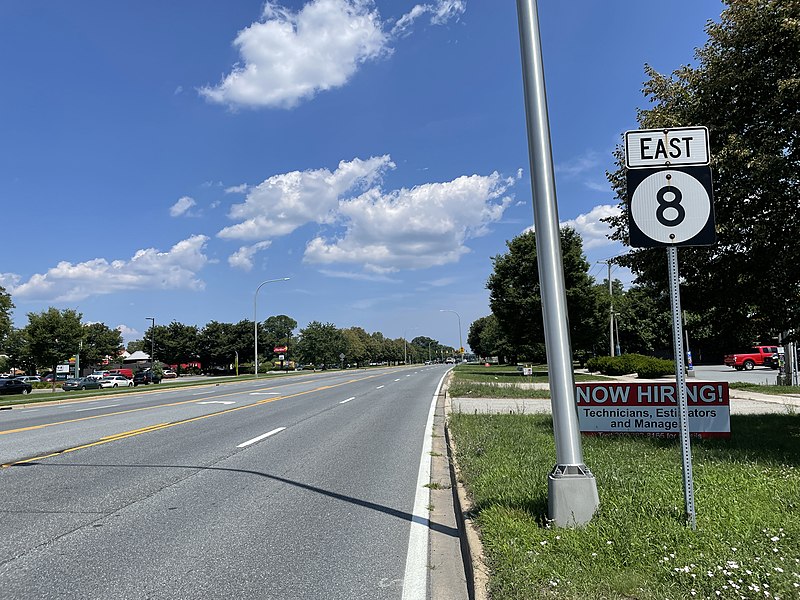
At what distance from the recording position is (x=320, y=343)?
322 ft

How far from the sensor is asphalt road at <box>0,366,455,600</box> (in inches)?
168

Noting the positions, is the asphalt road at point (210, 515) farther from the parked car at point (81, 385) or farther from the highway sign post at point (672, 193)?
the parked car at point (81, 385)

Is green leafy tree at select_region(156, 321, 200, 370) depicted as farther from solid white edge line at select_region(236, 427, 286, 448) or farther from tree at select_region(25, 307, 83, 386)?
solid white edge line at select_region(236, 427, 286, 448)

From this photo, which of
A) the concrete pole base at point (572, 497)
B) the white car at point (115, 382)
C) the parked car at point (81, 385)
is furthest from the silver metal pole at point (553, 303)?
the white car at point (115, 382)

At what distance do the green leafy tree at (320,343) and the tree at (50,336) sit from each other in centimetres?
5110

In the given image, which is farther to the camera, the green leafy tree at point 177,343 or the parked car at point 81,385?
the green leafy tree at point 177,343

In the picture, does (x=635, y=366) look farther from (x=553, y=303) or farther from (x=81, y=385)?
(x=81, y=385)

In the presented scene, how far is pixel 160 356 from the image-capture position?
97.4 meters

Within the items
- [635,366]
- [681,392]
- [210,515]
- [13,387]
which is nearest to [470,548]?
[681,392]

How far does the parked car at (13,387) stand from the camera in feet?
130

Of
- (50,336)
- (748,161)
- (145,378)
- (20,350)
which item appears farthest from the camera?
(145,378)

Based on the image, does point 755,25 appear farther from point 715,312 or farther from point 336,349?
point 336,349

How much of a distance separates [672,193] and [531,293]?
3336 cm

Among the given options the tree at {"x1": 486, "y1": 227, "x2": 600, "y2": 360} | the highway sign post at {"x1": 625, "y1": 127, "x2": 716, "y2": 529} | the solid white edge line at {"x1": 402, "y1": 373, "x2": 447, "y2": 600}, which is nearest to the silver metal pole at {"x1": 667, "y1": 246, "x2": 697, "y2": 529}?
the highway sign post at {"x1": 625, "y1": 127, "x2": 716, "y2": 529}
